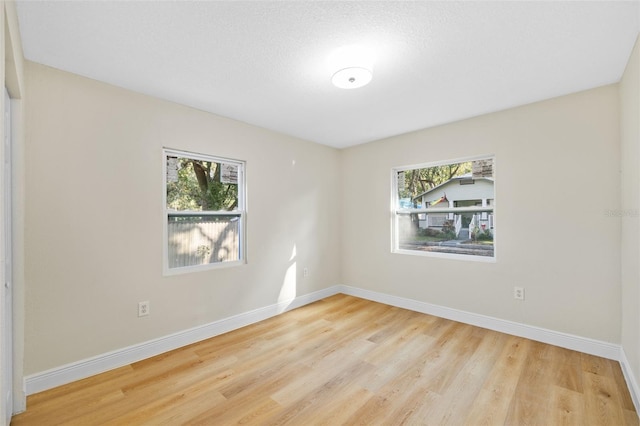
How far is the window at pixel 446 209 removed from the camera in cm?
329

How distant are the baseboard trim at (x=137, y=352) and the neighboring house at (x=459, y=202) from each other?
226 centimetres

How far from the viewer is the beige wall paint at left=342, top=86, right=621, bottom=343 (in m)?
2.52

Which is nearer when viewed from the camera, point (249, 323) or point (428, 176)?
point (249, 323)

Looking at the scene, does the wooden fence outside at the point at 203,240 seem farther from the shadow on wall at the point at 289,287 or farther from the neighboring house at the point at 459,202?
the neighboring house at the point at 459,202

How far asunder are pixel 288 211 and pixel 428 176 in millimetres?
1907

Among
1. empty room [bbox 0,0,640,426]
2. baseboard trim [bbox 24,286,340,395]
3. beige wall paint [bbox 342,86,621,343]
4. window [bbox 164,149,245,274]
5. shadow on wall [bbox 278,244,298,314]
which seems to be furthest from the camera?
shadow on wall [bbox 278,244,298,314]

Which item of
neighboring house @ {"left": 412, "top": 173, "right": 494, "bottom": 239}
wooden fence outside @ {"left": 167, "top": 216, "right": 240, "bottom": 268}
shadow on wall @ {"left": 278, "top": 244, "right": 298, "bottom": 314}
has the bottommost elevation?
shadow on wall @ {"left": 278, "top": 244, "right": 298, "bottom": 314}

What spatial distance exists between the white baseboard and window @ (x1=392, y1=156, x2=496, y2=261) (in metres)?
0.69

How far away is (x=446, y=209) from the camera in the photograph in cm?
361

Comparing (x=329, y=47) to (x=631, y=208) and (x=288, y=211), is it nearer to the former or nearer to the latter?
(x=288, y=211)

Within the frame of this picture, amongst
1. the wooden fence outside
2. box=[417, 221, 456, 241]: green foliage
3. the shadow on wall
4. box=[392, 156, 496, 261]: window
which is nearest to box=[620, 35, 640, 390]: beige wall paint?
box=[392, 156, 496, 261]: window

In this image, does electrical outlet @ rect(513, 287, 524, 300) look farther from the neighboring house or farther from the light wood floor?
the neighboring house

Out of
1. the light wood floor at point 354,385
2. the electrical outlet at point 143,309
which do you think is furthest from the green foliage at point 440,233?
the electrical outlet at point 143,309

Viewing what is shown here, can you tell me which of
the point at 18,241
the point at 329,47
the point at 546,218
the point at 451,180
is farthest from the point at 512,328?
the point at 18,241
